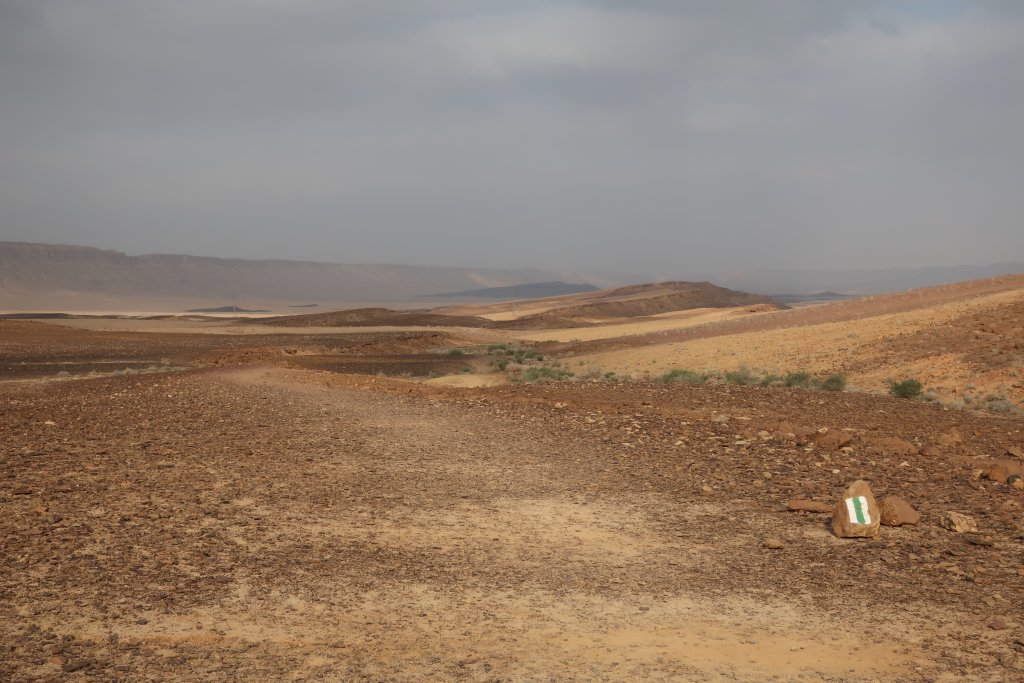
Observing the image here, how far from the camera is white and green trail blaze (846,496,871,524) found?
771 cm

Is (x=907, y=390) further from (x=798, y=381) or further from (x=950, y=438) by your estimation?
(x=950, y=438)

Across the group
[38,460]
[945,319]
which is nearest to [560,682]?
[38,460]

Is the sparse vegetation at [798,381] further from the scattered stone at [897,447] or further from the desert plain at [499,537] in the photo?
the scattered stone at [897,447]

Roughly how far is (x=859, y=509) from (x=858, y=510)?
0.02 metres

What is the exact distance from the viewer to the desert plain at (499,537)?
528 cm

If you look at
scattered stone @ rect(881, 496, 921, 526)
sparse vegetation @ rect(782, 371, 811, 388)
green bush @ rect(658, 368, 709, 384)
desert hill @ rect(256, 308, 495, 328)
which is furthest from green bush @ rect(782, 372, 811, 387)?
desert hill @ rect(256, 308, 495, 328)

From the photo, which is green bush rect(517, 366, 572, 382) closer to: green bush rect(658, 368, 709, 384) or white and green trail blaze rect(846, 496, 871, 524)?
green bush rect(658, 368, 709, 384)

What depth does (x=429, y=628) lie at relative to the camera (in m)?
5.67

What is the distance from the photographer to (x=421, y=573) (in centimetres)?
670

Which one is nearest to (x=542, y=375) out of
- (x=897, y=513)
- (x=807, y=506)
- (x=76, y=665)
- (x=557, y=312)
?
(x=807, y=506)

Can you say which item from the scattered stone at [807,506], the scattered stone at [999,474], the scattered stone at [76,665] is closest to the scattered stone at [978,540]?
the scattered stone at [807,506]

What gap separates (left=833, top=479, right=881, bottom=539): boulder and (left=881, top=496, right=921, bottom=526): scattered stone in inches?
6.5

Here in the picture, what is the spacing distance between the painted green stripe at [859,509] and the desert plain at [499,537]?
229 millimetres

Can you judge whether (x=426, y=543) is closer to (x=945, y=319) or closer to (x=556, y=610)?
(x=556, y=610)
